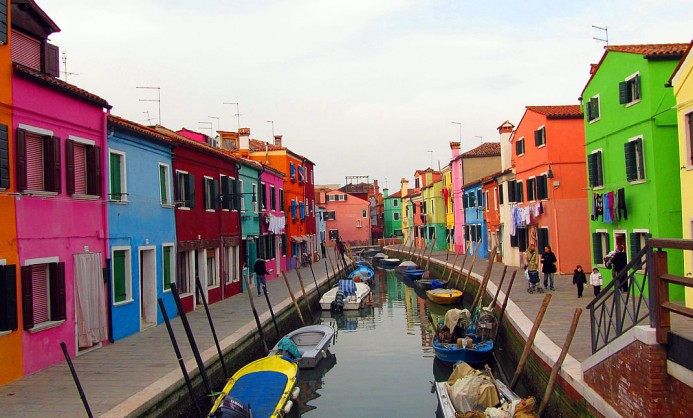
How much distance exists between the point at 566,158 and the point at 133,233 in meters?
19.2

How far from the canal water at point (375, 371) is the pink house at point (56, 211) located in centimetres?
→ 532

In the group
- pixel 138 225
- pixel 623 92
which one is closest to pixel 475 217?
pixel 623 92

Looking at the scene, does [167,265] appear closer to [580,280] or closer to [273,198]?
[580,280]

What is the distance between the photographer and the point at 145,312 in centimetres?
1802

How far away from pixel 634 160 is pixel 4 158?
16917 millimetres

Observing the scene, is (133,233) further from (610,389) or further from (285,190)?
(285,190)

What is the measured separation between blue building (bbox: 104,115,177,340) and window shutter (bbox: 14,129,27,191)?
136 inches

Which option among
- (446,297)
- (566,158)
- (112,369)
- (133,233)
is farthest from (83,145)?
(566,158)

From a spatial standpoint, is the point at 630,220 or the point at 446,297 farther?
the point at 446,297

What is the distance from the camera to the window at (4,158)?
444 inches

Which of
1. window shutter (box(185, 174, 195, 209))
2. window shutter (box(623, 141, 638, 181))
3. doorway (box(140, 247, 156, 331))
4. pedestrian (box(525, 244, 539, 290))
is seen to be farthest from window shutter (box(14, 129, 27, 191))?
pedestrian (box(525, 244, 539, 290))

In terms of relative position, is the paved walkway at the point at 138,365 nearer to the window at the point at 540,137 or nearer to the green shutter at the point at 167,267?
the green shutter at the point at 167,267

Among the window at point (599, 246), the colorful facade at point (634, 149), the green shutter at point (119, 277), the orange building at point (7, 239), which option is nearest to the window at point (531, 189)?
the colorful facade at point (634, 149)

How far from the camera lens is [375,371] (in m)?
16.9
